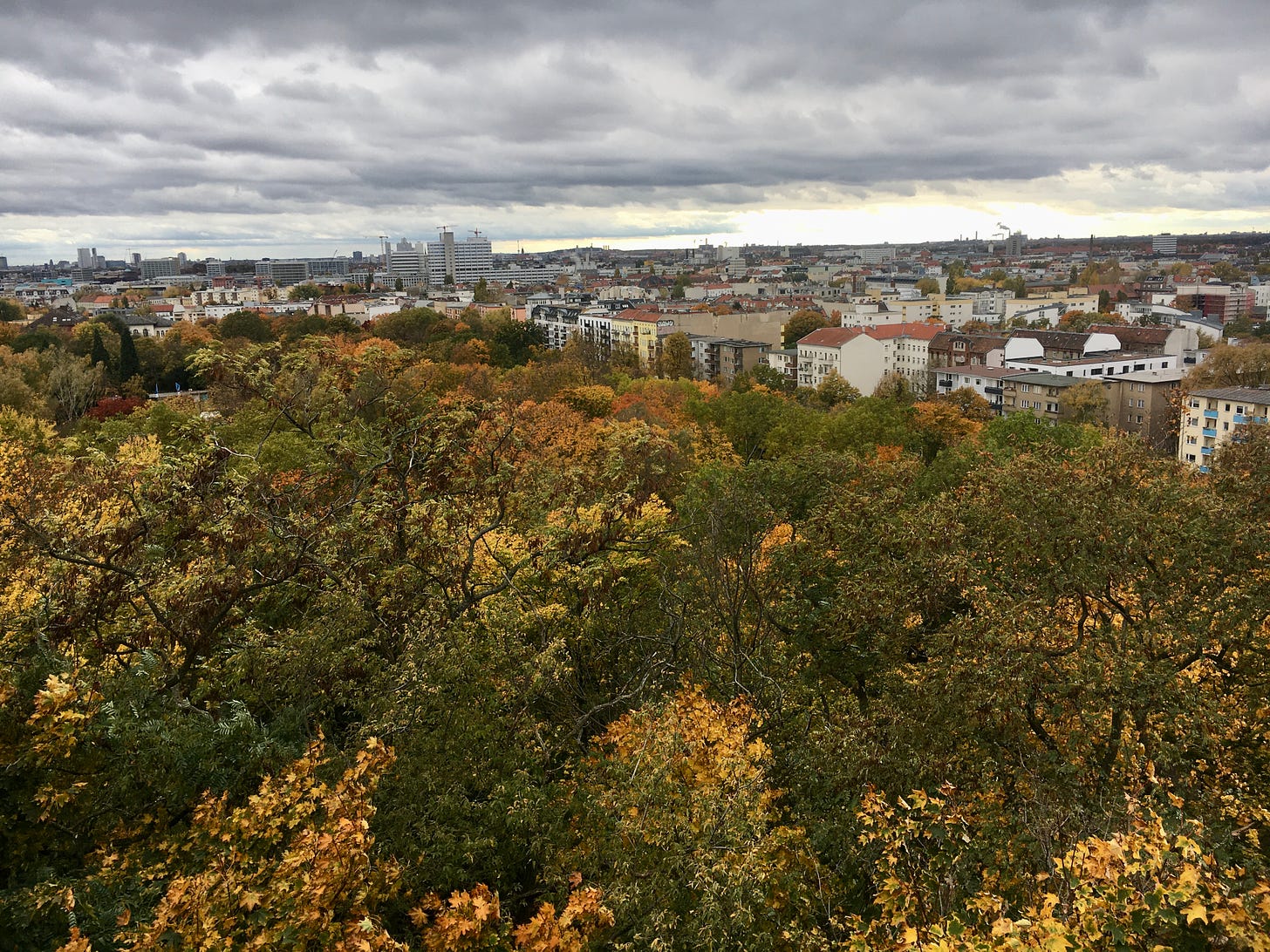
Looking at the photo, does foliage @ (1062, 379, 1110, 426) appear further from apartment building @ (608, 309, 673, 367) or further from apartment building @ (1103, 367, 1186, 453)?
apartment building @ (608, 309, 673, 367)

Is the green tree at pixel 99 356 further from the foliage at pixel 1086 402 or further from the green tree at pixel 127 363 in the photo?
the foliage at pixel 1086 402

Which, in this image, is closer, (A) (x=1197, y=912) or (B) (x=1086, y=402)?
(A) (x=1197, y=912)

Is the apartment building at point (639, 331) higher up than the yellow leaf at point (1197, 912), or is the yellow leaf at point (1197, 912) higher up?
the apartment building at point (639, 331)

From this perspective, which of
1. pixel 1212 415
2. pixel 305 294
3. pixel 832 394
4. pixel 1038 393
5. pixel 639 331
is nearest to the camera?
pixel 1212 415

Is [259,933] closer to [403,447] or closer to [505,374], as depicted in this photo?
[403,447]

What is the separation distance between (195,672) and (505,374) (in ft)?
147

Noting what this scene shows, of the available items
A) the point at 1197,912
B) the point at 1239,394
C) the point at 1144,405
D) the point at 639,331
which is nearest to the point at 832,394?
the point at 1144,405

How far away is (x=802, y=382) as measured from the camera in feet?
292

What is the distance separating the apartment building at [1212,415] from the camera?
53.3 m

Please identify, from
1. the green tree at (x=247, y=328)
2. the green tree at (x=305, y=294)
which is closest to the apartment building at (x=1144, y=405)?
the green tree at (x=247, y=328)

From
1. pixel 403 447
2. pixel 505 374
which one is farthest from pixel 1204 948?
pixel 505 374

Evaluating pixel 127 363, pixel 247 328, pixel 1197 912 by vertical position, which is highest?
pixel 247 328

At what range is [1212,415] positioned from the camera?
56.5 m

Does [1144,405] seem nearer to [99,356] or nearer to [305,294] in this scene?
[99,356]
